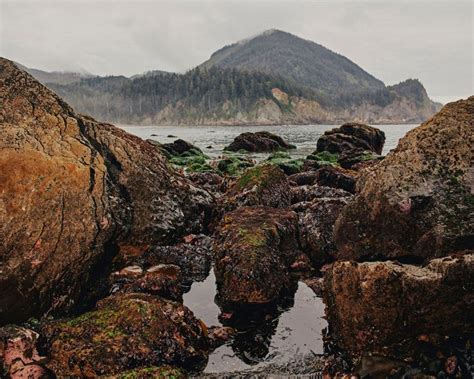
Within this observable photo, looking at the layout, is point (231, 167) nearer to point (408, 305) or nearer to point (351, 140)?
point (351, 140)

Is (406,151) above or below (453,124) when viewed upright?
below

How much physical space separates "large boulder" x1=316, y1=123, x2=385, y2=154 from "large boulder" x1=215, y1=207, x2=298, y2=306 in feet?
107

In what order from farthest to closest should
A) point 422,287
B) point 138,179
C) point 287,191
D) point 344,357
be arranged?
point 287,191 → point 138,179 → point 344,357 → point 422,287

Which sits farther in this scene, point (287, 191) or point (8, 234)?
point (287, 191)

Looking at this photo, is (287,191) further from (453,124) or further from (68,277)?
(68,277)

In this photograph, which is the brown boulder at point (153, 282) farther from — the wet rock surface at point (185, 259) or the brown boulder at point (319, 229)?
the brown boulder at point (319, 229)

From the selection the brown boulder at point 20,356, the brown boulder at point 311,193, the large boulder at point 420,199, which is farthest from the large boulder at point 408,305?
the brown boulder at point 311,193

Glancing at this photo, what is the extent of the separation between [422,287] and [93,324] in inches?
183

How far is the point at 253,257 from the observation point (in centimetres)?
891

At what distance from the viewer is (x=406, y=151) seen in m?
9.12

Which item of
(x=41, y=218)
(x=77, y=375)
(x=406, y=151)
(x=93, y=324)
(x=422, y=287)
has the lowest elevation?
(x=77, y=375)

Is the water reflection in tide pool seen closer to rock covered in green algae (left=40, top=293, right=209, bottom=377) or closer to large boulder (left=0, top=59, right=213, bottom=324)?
rock covered in green algae (left=40, top=293, right=209, bottom=377)

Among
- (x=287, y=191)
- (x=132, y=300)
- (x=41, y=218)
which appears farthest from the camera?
(x=287, y=191)

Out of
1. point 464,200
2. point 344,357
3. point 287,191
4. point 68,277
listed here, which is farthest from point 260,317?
point 287,191
